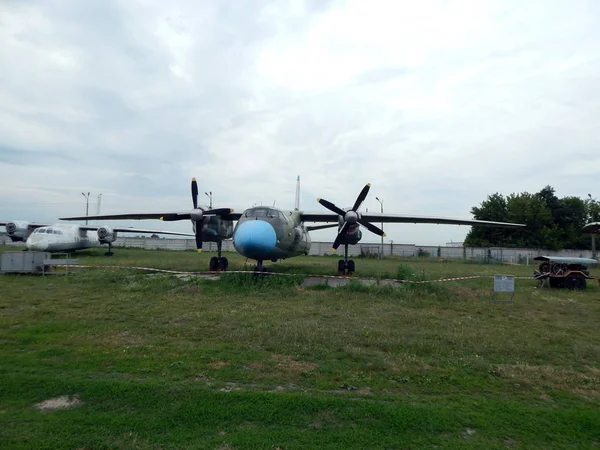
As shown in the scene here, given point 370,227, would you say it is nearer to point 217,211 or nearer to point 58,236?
point 217,211

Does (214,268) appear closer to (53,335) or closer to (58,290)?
(58,290)

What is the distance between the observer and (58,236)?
2906cm

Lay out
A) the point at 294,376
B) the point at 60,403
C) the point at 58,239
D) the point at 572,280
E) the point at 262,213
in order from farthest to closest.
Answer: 1. the point at 58,239
2. the point at 572,280
3. the point at 262,213
4. the point at 294,376
5. the point at 60,403

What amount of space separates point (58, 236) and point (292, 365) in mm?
29600

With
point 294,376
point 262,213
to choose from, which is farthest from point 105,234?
point 294,376

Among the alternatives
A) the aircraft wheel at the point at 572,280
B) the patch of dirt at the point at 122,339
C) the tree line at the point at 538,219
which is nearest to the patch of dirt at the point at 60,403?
the patch of dirt at the point at 122,339

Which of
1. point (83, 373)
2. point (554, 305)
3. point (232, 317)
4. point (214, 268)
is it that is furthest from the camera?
point (214, 268)

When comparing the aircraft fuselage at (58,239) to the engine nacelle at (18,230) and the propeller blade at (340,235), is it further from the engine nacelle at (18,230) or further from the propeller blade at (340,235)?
the propeller blade at (340,235)

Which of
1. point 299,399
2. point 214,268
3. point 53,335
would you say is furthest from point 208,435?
point 214,268

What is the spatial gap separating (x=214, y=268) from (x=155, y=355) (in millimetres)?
13179

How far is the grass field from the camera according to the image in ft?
12.0

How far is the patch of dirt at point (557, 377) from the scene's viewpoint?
4918 millimetres

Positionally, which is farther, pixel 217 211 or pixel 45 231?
pixel 45 231

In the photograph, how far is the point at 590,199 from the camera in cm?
5978
